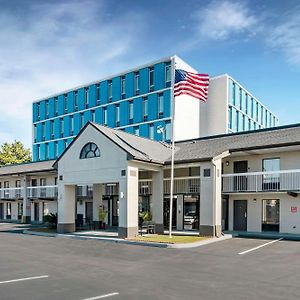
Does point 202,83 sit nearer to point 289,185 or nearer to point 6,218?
point 289,185

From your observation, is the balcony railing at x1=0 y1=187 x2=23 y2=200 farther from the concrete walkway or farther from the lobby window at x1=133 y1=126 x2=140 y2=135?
the concrete walkway

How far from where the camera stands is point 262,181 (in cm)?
2603

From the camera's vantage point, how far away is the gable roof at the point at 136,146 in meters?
25.2

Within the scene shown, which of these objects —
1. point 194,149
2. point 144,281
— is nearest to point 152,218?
point 194,149

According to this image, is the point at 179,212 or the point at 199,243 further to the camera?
the point at 179,212

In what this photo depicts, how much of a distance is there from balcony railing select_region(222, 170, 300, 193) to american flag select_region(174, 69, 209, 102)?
22.0 ft

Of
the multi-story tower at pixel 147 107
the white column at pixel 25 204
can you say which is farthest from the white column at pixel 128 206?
the multi-story tower at pixel 147 107

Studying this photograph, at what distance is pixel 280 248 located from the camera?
19.2 m

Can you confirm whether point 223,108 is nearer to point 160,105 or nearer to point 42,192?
point 160,105

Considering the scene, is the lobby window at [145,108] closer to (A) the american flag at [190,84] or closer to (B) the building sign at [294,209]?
(A) the american flag at [190,84]

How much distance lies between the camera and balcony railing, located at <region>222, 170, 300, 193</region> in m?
24.5

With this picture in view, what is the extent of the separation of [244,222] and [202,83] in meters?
11.1

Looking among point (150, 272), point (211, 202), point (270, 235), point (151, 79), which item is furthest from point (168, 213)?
point (151, 79)

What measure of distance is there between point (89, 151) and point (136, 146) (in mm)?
3407
